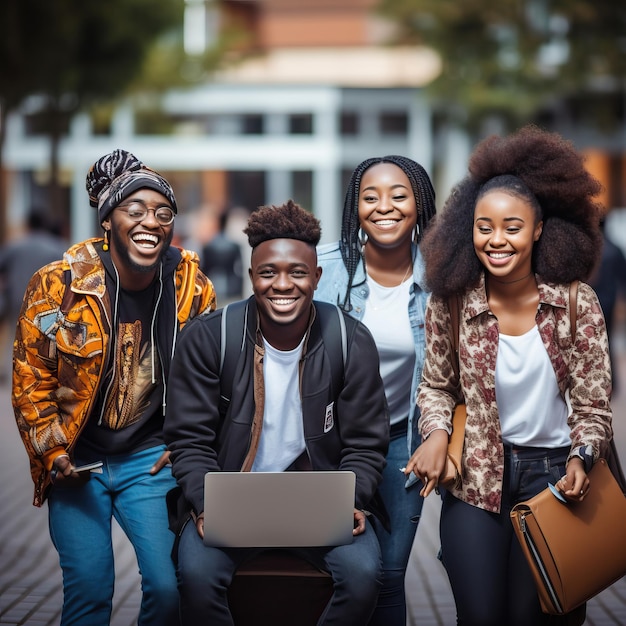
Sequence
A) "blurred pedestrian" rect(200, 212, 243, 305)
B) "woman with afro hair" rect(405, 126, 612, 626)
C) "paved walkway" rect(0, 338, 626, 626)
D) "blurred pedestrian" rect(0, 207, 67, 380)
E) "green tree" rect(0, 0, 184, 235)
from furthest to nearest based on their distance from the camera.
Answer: "green tree" rect(0, 0, 184, 235) < "blurred pedestrian" rect(200, 212, 243, 305) < "blurred pedestrian" rect(0, 207, 67, 380) < "paved walkway" rect(0, 338, 626, 626) < "woman with afro hair" rect(405, 126, 612, 626)

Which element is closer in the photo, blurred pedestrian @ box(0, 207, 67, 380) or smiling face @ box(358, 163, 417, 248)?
smiling face @ box(358, 163, 417, 248)

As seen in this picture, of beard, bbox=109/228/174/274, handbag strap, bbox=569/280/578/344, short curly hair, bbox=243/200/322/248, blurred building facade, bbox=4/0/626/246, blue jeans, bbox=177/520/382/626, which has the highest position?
blurred building facade, bbox=4/0/626/246

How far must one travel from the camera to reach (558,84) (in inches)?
760

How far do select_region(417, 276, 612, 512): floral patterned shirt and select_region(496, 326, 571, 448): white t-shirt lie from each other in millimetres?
26

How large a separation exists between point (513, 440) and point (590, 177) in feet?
3.03

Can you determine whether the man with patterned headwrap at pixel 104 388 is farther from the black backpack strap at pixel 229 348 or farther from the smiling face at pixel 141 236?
the black backpack strap at pixel 229 348

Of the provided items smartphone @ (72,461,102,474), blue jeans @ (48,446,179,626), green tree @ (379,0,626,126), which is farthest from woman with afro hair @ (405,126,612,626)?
green tree @ (379,0,626,126)

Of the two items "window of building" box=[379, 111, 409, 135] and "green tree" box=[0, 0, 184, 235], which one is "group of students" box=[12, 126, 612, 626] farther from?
"window of building" box=[379, 111, 409, 135]

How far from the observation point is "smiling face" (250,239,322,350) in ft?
13.0

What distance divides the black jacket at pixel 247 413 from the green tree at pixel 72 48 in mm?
13092

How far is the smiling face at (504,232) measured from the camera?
3916mm

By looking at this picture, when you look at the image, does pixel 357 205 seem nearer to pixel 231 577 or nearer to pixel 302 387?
pixel 302 387

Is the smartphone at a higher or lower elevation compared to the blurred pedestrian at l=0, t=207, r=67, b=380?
lower

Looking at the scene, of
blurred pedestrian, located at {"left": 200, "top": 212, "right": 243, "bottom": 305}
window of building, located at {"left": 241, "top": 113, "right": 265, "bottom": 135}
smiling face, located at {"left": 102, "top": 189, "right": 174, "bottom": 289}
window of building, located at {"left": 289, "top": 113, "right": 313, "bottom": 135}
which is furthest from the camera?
window of building, located at {"left": 241, "top": 113, "right": 265, "bottom": 135}
